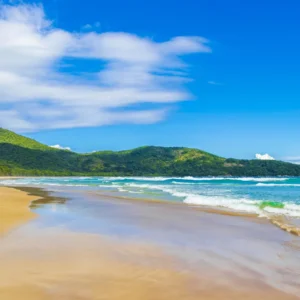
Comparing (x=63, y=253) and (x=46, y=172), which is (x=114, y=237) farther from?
(x=46, y=172)

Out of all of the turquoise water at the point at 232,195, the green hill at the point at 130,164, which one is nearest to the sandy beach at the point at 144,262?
the turquoise water at the point at 232,195

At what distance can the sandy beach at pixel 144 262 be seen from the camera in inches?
215

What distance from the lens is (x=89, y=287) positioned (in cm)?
553

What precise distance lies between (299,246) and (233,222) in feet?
14.9

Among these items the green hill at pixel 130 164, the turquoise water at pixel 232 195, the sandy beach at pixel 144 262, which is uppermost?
the green hill at pixel 130 164

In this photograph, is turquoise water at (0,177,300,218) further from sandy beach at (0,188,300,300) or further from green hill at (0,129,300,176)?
green hill at (0,129,300,176)

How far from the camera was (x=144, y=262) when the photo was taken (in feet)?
23.5

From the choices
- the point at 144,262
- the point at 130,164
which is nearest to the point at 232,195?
the point at 144,262

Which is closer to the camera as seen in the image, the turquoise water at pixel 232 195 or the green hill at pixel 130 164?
the turquoise water at pixel 232 195

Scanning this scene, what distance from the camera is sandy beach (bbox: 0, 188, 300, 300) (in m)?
5.45

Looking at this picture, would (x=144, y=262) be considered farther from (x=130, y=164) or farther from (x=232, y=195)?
(x=130, y=164)

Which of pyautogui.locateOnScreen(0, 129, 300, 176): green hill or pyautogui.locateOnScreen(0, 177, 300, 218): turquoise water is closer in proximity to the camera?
pyautogui.locateOnScreen(0, 177, 300, 218): turquoise water

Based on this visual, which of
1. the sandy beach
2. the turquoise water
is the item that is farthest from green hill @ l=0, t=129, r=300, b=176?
the sandy beach

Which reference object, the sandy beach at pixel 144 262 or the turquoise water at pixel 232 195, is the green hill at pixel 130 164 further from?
the sandy beach at pixel 144 262
